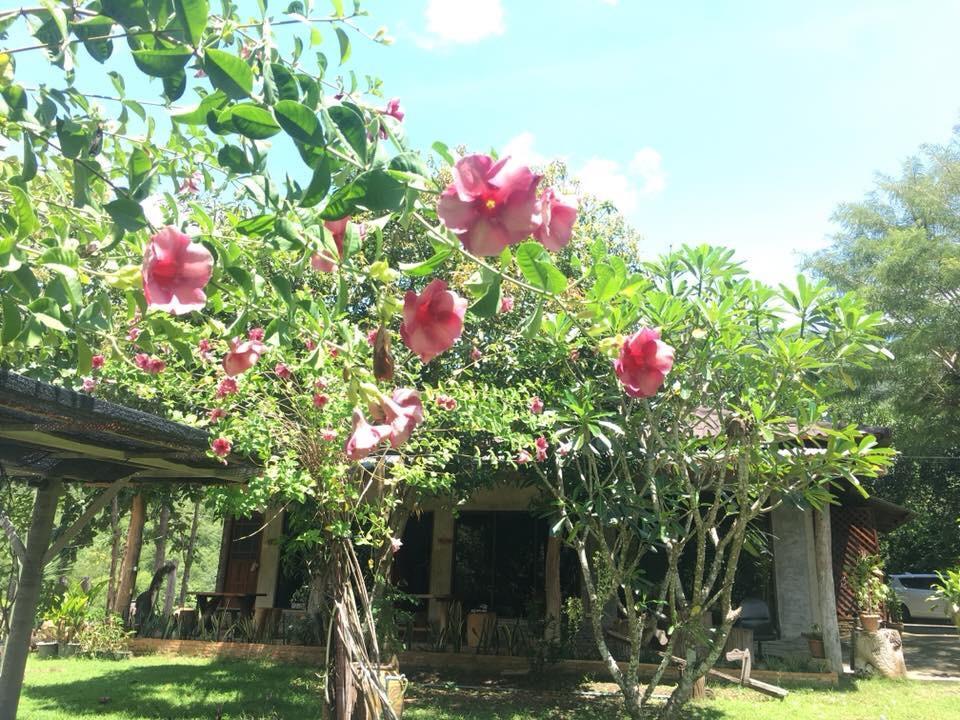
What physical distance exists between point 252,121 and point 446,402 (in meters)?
3.56

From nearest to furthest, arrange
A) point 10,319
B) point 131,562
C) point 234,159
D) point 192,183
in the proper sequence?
point 234,159 < point 10,319 < point 192,183 < point 131,562

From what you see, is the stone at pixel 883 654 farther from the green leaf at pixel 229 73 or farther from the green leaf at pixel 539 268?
the green leaf at pixel 229 73

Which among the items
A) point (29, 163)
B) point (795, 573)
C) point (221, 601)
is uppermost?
point (29, 163)

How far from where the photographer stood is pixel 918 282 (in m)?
12.1

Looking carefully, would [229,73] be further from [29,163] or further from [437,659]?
[437,659]

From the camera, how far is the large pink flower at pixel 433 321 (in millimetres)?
1127

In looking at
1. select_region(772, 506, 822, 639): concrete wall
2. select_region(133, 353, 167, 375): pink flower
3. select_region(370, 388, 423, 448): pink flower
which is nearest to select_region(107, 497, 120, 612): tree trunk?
select_region(133, 353, 167, 375): pink flower

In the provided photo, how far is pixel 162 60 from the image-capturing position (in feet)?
3.82

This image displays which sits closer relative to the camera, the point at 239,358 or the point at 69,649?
the point at 239,358

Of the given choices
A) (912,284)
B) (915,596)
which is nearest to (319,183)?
(912,284)

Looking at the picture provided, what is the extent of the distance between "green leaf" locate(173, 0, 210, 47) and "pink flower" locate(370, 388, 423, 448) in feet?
2.16

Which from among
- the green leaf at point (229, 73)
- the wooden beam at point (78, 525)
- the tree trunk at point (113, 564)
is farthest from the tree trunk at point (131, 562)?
the green leaf at point (229, 73)

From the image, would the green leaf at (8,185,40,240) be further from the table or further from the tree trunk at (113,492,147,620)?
the table

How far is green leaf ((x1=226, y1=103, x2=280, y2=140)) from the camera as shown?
1034 mm
